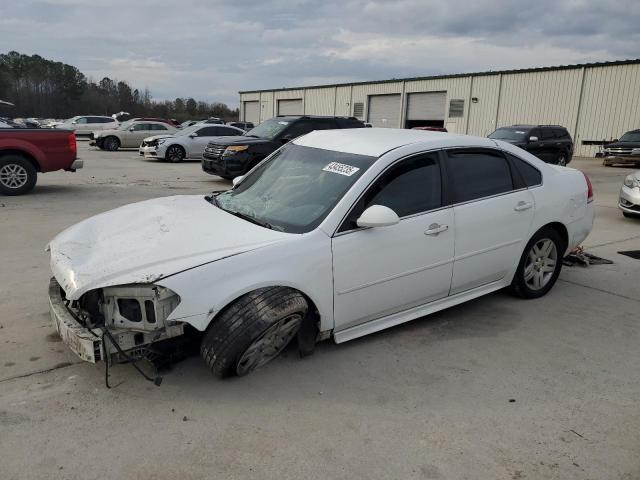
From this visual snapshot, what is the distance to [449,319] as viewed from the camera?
4477 mm

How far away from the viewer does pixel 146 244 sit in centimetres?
338

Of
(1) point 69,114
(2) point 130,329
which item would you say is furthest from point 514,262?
(1) point 69,114

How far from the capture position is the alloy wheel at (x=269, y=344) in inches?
128

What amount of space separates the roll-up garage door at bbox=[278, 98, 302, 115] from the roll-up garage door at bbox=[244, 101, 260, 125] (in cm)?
394

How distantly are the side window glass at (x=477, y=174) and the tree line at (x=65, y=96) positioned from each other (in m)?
72.6

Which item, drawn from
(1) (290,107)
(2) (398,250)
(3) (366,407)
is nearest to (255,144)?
(2) (398,250)

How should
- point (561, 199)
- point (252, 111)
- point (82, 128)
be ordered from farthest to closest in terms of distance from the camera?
point (252, 111) → point (82, 128) → point (561, 199)

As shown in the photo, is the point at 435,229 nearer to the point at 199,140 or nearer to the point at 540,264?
the point at 540,264

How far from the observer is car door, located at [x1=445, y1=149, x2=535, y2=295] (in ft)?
13.7

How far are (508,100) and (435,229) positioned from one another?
105 feet

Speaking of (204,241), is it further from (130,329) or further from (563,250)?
(563,250)

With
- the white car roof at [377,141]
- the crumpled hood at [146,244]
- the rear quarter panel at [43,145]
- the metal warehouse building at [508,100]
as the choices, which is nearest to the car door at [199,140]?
the rear quarter panel at [43,145]

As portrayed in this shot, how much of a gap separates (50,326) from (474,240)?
11.2ft

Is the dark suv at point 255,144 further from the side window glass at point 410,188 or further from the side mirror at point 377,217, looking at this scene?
the side mirror at point 377,217
